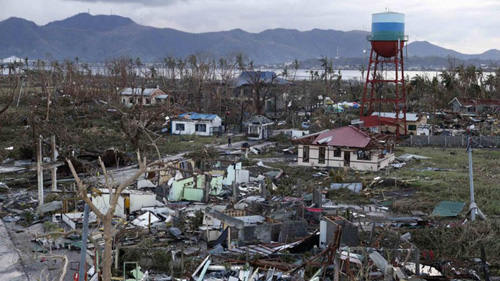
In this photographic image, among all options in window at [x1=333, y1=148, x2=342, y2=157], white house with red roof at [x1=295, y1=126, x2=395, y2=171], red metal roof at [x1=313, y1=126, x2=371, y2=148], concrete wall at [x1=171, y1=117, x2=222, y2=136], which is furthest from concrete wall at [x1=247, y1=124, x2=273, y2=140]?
window at [x1=333, y1=148, x2=342, y2=157]

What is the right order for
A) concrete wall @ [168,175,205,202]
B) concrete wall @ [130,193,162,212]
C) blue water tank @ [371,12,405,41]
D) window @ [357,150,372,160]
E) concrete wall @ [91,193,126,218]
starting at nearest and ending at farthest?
concrete wall @ [91,193,126,218], concrete wall @ [130,193,162,212], concrete wall @ [168,175,205,202], window @ [357,150,372,160], blue water tank @ [371,12,405,41]

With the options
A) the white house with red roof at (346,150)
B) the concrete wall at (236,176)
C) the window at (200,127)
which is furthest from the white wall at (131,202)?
the window at (200,127)

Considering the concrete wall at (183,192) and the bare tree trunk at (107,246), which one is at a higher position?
the bare tree trunk at (107,246)

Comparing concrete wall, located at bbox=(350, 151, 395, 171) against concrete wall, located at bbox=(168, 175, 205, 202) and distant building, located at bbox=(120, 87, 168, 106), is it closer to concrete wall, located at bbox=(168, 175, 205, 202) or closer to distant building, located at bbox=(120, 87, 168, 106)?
concrete wall, located at bbox=(168, 175, 205, 202)

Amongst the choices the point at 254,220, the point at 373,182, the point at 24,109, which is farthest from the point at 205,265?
the point at 24,109

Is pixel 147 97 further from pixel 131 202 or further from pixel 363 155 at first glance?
pixel 131 202

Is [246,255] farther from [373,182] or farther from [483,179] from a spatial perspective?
[483,179]

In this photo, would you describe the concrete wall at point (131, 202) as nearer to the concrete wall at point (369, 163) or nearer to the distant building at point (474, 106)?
Answer: the concrete wall at point (369, 163)

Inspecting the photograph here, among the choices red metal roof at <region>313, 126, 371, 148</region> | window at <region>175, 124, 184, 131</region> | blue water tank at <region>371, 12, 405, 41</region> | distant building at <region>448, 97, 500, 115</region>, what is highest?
blue water tank at <region>371, 12, 405, 41</region>
